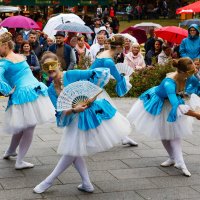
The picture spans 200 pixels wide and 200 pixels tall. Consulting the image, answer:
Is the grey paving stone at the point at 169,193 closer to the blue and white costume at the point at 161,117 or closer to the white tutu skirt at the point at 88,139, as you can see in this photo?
the white tutu skirt at the point at 88,139

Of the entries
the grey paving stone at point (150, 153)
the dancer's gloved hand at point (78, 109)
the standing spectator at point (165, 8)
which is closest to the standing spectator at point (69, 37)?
the grey paving stone at point (150, 153)

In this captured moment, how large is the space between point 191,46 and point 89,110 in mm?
8012

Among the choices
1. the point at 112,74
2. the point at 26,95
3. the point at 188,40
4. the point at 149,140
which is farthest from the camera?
the point at 188,40

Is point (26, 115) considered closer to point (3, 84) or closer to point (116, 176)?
point (3, 84)

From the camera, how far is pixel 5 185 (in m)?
6.70

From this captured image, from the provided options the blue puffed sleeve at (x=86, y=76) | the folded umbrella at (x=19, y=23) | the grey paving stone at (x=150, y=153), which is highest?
the blue puffed sleeve at (x=86, y=76)

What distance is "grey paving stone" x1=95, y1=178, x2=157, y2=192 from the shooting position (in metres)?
6.60

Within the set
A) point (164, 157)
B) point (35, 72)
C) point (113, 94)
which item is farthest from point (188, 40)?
point (164, 157)

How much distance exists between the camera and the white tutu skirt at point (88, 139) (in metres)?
6.25

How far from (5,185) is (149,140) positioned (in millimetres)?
3052

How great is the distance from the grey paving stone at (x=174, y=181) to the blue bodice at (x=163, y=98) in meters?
0.75

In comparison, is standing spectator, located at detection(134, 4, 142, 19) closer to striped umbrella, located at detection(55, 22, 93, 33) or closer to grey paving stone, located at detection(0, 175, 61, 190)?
striped umbrella, located at detection(55, 22, 93, 33)

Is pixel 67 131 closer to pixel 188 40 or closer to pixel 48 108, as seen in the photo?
pixel 48 108

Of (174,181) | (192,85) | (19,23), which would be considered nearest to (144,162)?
(174,181)
